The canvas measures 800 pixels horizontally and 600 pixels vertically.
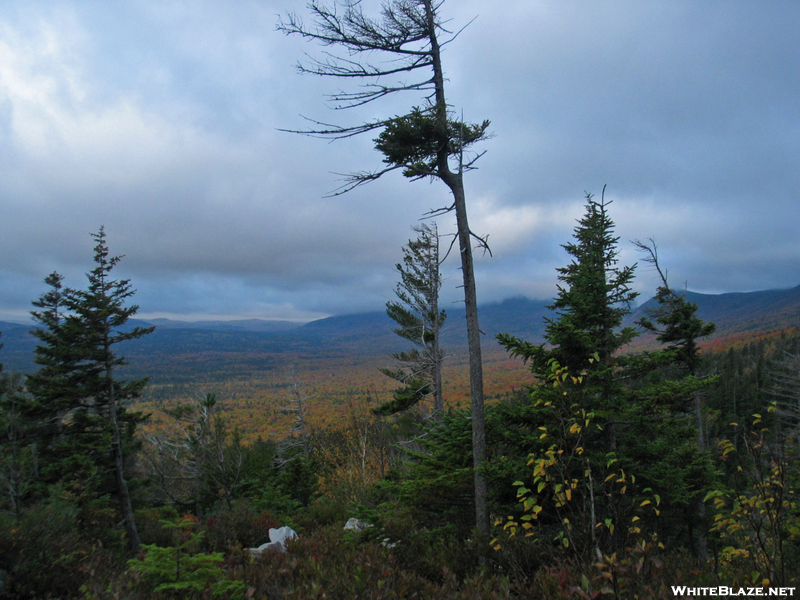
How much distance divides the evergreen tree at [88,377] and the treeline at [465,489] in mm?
73

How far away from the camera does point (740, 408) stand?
38.5 metres

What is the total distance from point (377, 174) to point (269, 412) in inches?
3504

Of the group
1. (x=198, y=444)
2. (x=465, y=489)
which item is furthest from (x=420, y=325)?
(x=198, y=444)

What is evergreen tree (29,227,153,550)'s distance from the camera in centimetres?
1255

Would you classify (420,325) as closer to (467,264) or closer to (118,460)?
(467,264)

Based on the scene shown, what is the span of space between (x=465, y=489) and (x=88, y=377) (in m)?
13.6

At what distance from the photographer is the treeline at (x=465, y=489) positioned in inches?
136

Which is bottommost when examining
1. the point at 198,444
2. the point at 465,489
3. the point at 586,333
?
the point at 198,444

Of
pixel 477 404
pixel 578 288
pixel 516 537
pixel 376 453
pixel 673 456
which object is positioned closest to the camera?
pixel 516 537

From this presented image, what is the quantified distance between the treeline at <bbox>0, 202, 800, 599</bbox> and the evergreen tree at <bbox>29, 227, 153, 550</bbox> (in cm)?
7

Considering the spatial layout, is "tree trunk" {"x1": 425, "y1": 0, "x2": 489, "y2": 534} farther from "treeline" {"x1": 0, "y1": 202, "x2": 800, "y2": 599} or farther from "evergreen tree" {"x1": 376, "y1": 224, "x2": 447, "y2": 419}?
"evergreen tree" {"x1": 376, "y1": 224, "x2": 447, "y2": 419}

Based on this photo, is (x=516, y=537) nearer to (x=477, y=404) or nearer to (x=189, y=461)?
(x=477, y=404)

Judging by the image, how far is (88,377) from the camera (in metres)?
12.9

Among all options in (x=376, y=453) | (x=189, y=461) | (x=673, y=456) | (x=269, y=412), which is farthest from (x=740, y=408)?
(x=269, y=412)
